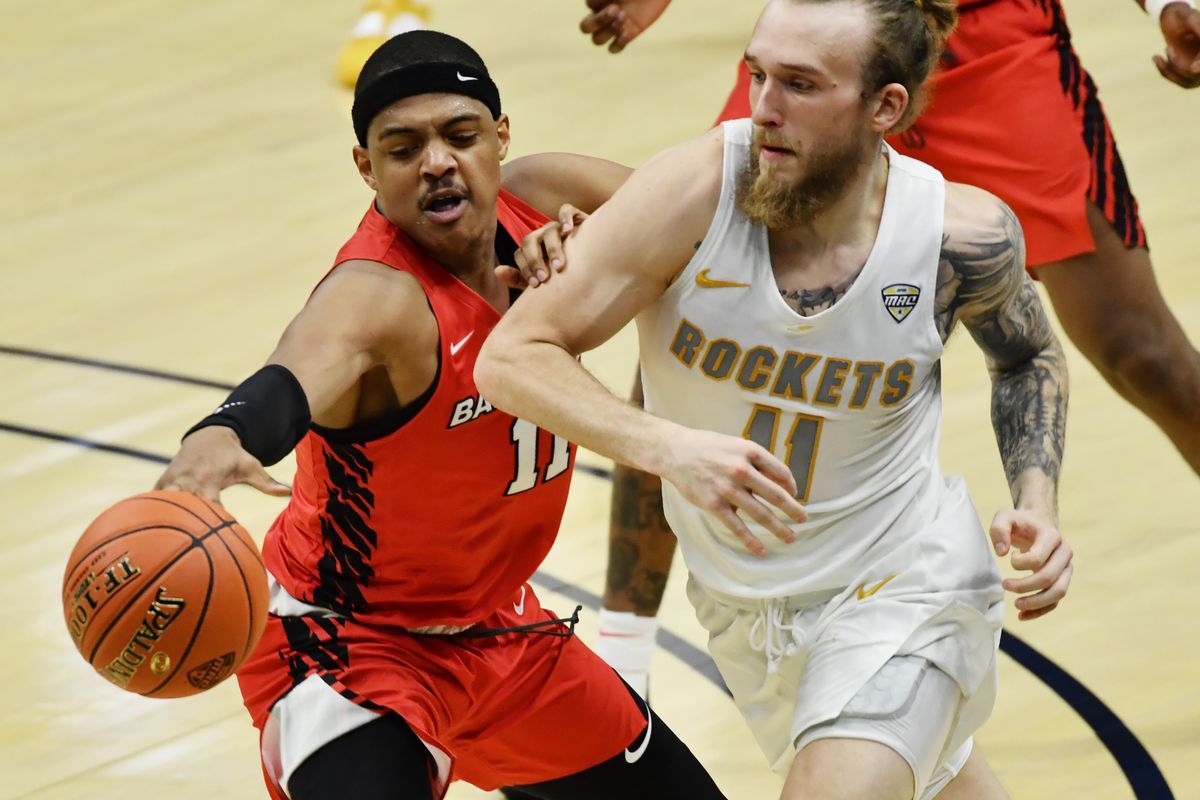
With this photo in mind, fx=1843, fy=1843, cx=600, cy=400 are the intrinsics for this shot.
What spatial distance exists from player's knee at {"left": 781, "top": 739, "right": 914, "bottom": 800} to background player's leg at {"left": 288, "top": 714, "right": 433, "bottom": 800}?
702 millimetres

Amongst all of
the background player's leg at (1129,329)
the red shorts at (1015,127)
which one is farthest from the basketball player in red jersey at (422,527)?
the background player's leg at (1129,329)

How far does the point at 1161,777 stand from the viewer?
14.9ft

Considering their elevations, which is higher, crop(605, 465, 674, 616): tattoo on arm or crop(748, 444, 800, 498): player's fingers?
crop(748, 444, 800, 498): player's fingers

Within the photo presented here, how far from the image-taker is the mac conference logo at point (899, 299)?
3.33 meters

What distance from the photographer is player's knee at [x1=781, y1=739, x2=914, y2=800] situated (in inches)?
123

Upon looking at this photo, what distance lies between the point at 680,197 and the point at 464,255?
1.80 feet

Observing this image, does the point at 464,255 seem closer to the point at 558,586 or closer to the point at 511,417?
the point at 511,417

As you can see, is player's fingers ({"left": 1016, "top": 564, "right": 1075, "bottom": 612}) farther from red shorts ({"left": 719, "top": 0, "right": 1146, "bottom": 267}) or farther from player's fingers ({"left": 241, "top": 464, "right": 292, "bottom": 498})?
red shorts ({"left": 719, "top": 0, "right": 1146, "bottom": 267})

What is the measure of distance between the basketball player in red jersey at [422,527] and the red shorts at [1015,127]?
1.55 metres

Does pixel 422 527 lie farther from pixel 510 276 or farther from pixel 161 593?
pixel 161 593

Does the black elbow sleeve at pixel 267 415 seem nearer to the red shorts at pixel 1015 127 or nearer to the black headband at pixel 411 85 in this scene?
the black headband at pixel 411 85

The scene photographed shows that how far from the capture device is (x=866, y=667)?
3271 mm

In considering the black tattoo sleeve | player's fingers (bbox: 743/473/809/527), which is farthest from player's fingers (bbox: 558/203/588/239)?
player's fingers (bbox: 743/473/809/527)

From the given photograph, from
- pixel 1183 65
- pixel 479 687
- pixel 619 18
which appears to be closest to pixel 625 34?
pixel 619 18
